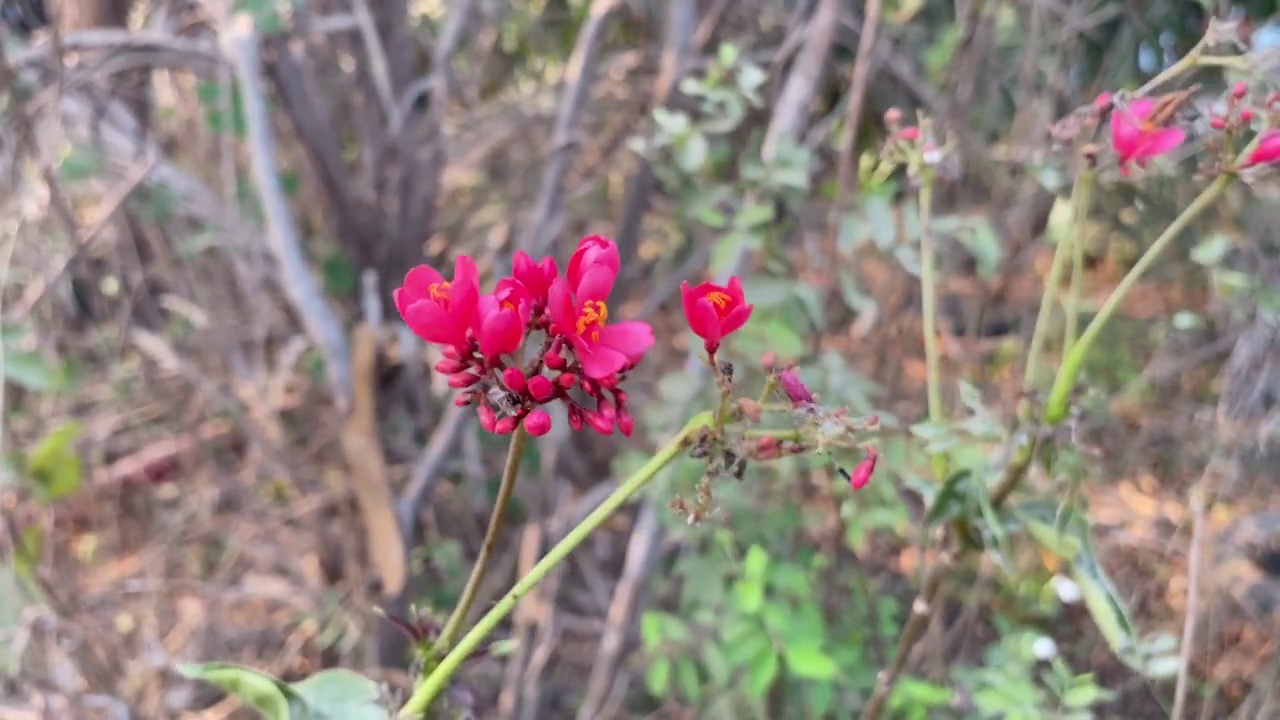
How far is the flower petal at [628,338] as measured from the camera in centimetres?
48

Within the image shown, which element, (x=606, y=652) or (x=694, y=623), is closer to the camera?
(x=694, y=623)

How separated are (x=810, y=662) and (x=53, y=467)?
1.13 m

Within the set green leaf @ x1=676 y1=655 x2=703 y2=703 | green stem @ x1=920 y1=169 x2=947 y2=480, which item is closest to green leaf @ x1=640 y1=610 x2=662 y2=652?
green leaf @ x1=676 y1=655 x2=703 y2=703

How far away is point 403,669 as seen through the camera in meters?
1.40

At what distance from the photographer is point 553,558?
46 cm

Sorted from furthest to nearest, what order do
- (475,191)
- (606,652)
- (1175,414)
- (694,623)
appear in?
(475,191) < (1175,414) < (606,652) < (694,623)

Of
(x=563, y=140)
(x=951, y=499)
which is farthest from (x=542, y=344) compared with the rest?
(x=563, y=140)

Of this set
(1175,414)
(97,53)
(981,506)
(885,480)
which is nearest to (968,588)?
(885,480)

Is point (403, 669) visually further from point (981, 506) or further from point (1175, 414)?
point (1175, 414)

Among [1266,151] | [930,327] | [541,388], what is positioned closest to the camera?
[541,388]

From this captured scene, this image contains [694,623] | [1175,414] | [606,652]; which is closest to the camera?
[694,623]

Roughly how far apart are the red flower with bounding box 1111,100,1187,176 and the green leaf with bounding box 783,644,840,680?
1.83 ft

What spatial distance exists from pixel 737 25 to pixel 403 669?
115 cm

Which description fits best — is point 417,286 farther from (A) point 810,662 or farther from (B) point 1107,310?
(A) point 810,662
